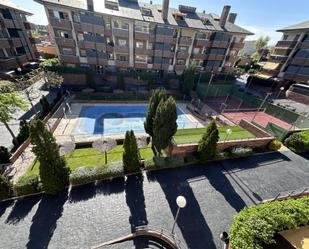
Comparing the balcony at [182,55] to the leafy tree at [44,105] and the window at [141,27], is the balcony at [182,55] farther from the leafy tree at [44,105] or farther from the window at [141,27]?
the leafy tree at [44,105]

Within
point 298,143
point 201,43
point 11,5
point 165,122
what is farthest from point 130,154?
point 11,5

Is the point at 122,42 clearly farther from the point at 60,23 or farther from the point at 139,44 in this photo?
the point at 60,23

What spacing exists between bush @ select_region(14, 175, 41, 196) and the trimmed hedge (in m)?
2.33

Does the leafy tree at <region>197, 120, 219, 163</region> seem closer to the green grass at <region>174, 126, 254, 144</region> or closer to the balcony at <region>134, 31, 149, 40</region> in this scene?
the green grass at <region>174, 126, 254, 144</region>

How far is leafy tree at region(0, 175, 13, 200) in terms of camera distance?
10.3 meters

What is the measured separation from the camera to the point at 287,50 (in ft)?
131

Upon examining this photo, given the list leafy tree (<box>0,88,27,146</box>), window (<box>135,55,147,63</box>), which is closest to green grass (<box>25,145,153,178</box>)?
leafy tree (<box>0,88,27,146</box>)

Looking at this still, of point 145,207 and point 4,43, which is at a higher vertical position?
point 4,43

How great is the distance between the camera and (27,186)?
11.0 metres

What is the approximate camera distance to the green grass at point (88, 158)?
14023mm

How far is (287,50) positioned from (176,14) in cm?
3028

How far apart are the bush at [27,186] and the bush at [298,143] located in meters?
26.4

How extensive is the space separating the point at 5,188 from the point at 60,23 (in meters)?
31.1

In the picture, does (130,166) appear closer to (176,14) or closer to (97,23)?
(97,23)
